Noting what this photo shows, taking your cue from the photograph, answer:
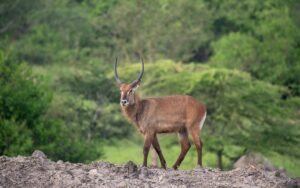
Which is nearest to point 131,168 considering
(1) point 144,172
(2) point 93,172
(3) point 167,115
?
(1) point 144,172

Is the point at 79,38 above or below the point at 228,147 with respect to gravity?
above

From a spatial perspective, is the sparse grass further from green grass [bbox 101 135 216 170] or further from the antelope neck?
the antelope neck

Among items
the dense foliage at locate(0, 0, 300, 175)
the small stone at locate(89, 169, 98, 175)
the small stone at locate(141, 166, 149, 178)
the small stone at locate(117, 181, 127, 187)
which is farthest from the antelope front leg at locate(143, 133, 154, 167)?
the dense foliage at locate(0, 0, 300, 175)

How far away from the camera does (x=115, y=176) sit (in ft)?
37.3

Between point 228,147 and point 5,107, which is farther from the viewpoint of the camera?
point 228,147

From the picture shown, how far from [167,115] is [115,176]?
11.1ft

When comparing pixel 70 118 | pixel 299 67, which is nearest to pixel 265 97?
pixel 70 118

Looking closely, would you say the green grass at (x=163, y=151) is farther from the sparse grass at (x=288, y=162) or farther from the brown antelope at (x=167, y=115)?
the brown antelope at (x=167, y=115)

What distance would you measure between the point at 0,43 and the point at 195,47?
979cm

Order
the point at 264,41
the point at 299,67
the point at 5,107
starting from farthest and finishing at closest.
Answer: the point at 264,41, the point at 299,67, the point at 5,107

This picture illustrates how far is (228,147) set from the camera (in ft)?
96.3

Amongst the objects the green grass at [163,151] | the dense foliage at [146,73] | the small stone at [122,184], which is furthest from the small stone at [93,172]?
the green grass at [163,151]

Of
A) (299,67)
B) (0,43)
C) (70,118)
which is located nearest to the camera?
(70,118)

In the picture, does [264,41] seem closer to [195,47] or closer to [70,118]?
[195,47]
